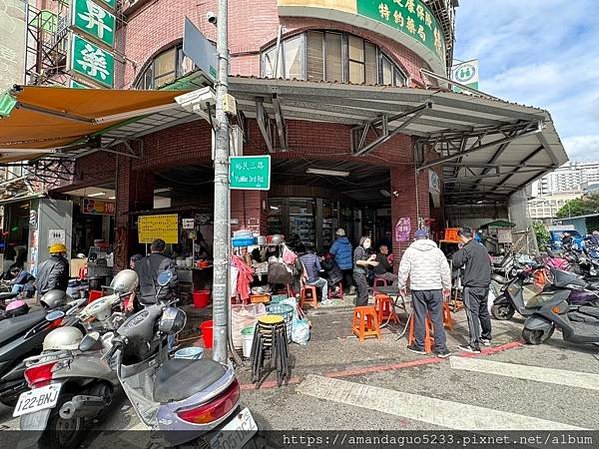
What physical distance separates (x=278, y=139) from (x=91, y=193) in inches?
419

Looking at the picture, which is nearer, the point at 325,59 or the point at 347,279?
the point at 325,59

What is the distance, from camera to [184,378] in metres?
2.40

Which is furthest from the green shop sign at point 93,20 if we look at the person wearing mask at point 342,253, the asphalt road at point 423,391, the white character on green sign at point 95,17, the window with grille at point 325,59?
the asphalt road at point 423,391

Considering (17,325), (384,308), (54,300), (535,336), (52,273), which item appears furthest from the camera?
(384,308)

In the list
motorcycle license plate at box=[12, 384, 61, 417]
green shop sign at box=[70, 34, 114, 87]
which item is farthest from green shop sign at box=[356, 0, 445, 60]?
motorcycle license plate at box=[12, 384, 61, 417]

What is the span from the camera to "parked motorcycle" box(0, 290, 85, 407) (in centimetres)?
354

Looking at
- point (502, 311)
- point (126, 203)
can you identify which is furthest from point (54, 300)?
point (502, 311)

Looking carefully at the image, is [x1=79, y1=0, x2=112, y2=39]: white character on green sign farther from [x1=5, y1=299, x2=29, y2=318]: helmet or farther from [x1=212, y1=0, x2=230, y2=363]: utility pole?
[x1=5, y1=299, x2=29, y2=318]: helmet

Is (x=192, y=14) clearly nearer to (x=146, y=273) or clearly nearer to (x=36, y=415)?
(x=146, y=273)

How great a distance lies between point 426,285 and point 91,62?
969cm

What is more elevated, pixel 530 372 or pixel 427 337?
pixel 427 337

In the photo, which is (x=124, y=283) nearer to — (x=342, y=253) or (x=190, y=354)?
(x=190, y=354)

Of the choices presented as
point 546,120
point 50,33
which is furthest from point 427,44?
point 50,33

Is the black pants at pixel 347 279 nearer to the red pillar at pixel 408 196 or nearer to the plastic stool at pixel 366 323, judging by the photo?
the red pillar at pixel 408 196
